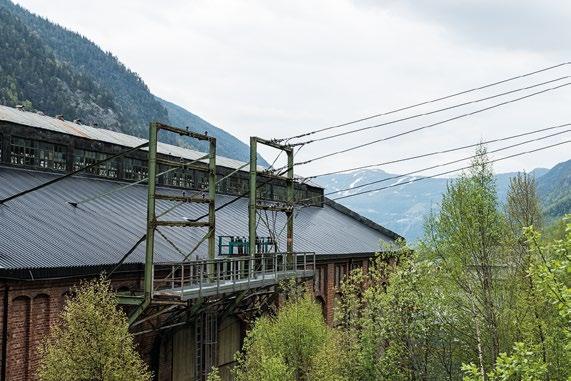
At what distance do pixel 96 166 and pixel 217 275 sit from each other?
1431 cm

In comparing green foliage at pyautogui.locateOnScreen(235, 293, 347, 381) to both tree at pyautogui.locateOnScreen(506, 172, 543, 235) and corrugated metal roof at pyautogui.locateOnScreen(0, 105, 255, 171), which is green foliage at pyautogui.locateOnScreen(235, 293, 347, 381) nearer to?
corrugated metal roof at pyautogui.locateOnScreen(0, 105, 255, 171)

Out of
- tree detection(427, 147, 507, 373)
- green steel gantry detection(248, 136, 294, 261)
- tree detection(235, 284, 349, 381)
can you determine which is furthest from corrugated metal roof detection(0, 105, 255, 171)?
tree detection(427, 147, 507, 373)

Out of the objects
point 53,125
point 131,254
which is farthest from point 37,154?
point 131,254

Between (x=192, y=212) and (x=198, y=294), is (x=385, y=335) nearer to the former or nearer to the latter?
(x=198, y=294)

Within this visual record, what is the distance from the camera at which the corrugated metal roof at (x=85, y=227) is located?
18.5 m

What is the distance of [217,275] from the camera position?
20703mm

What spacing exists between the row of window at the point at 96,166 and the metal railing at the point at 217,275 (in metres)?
3.97

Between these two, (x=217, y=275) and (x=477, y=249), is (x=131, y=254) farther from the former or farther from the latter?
(x=477, y=249)

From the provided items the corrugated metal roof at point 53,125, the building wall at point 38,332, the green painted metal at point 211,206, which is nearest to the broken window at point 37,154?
the corrugated metal roof at point 53,125

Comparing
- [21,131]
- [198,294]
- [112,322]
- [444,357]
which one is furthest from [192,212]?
[112,322]

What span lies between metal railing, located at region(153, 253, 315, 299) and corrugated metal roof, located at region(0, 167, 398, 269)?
107cm

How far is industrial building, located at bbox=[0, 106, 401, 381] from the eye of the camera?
57.9 feet

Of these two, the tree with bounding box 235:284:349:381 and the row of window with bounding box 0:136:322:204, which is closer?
the tree with bounding box 235:284:349:381

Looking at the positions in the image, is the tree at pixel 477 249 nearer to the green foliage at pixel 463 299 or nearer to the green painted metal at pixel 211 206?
the green foliage at pixel 463 299
